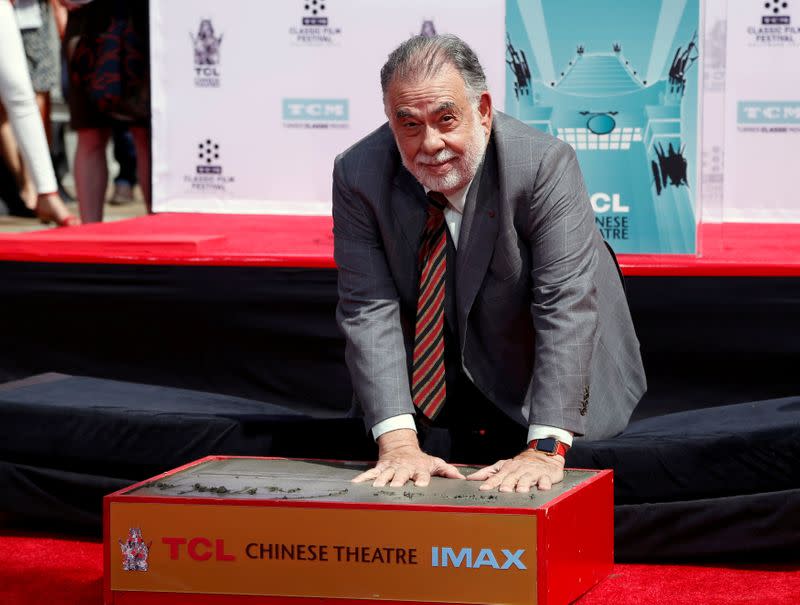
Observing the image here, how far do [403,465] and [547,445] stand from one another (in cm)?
25

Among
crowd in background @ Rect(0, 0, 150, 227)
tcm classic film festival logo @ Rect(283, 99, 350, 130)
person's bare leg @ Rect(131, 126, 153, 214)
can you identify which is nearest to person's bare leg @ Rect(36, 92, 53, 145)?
crowd in background @ Rect(0, 0, 150, 227)

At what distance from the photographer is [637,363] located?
263cm

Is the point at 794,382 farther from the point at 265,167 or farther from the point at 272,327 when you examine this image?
the point at 265,167

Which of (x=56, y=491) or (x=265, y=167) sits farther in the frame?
(x=265, y=167)

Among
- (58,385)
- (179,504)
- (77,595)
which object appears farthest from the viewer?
(58,385)

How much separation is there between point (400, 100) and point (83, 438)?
3.67 feet

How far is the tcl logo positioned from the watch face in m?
0.56

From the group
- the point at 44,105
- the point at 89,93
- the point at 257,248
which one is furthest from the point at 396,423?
the point at 44,105

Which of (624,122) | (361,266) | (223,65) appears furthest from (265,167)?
(361,266)

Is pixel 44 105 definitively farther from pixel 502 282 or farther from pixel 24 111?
pixel 502 282

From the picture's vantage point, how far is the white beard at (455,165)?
227 centimetres

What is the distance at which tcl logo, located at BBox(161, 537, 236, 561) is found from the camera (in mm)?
2051

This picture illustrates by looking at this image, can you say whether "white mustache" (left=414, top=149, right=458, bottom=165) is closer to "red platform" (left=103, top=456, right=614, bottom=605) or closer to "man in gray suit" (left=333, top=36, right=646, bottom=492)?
"man in gray suit" (left=333, top=36, right=646, bottom=492)

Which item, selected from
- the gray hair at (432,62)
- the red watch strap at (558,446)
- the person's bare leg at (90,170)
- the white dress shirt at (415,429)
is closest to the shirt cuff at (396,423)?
the white dress shirt at (415,429)
